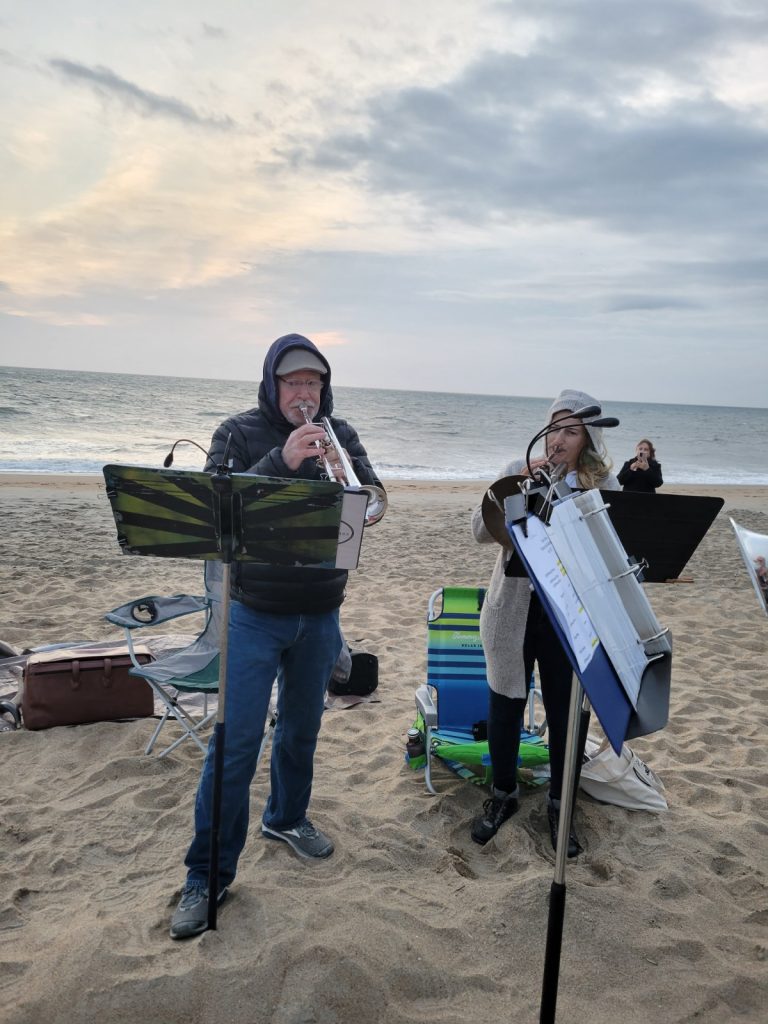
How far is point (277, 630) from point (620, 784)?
211 centimetres

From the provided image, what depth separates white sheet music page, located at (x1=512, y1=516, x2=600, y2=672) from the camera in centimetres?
159

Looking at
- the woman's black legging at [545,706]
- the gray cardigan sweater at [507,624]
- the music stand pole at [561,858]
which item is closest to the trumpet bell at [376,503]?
the gray cardigan sweater at [507,624]

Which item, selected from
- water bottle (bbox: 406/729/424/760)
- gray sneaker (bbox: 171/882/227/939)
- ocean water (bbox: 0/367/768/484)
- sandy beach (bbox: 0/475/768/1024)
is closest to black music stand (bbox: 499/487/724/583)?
sandy beach (bbox: 0/475/768/1024)

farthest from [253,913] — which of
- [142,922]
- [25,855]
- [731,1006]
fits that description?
[731,1006]

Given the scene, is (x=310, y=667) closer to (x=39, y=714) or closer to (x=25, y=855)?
(x=25, y=855)

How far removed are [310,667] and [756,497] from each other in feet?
64.2

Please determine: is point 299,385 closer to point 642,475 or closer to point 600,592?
point 600,592

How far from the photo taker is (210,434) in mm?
34125

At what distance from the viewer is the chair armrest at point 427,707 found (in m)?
4.15

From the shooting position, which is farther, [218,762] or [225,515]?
[218,762]

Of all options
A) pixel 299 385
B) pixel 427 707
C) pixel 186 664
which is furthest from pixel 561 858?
pixel 186 664

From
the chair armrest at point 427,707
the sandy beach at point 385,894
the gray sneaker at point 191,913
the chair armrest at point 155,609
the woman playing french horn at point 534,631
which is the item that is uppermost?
the woman playing french horn at point 534,631

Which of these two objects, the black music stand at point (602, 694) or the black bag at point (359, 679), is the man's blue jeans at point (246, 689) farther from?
the black bag at point (359, 679)

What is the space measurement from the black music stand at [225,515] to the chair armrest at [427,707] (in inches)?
77.4
